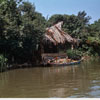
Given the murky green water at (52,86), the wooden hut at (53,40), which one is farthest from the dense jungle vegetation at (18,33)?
the murky green water at (52,86)

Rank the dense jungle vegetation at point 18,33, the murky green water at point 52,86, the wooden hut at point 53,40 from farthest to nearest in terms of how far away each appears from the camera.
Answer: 1. the wooden hut at point 53,40
2. the dense jungle vegetation at point 18,33
3. the murky green water at point 52,86

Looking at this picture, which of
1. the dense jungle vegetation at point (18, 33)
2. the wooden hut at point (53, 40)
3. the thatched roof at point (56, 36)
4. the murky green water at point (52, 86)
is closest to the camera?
the murky green water at point (52, 86)

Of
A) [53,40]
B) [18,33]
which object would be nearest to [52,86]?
[18,33]

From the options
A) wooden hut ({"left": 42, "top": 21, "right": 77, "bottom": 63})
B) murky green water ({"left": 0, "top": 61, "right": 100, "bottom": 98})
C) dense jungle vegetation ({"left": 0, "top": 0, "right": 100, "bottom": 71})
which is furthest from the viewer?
wooden hut ({"left": 42, "top": 21, "right": 77, "bottom": 63})

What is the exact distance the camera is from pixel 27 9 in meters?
18.7

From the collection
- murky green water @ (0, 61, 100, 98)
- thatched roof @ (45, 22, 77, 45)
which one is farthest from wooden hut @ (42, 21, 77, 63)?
murky green water @ (0, 61, 100, 98)

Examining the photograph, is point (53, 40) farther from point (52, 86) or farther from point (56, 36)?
point (52, 86)

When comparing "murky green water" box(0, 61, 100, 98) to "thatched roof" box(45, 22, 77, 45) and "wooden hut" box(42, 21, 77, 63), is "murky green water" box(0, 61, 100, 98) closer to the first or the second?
"wooden hut" box(42, 21, 77, 63)

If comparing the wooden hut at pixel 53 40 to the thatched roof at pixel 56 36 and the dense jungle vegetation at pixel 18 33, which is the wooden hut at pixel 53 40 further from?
the dense jungle vegetation at pixel 18 33

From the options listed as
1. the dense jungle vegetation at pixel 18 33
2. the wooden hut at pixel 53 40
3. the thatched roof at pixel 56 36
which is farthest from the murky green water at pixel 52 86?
the thatched roof at pixel 56 36

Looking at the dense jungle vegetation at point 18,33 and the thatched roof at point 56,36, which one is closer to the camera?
the dense jungle vegetation at point 18,33

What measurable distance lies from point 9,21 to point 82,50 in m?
12.7

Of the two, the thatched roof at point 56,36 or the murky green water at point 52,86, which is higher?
the thatched roof at point 56,36

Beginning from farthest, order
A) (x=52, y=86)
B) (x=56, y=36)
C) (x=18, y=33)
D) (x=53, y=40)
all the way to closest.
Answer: (x=56, y=36) < (x=53, y=40) < (x=18, y=33) < (x=52, y=86)
